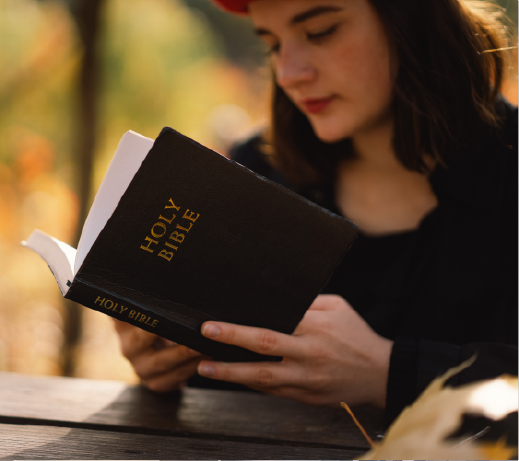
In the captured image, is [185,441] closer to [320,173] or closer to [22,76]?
[320,173]

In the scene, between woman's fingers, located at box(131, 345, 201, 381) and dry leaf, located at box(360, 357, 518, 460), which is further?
woman's fingers, located at box(131, 345, 201, 381)

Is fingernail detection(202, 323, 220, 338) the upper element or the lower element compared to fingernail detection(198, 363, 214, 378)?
upper

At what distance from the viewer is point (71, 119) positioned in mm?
2408

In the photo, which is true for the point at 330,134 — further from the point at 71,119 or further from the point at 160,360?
the point at 71,119

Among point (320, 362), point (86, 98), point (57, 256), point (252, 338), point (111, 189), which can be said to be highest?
point (111, 189)

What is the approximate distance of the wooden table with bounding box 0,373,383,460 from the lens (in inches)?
23.5

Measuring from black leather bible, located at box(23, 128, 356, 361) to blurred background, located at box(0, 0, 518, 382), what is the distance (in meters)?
1.20

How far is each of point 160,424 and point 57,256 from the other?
0.32 meters

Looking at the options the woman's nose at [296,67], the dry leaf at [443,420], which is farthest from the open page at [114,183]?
the woman's nose at [296,67]

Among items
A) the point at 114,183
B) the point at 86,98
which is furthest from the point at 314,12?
the point at 86,98

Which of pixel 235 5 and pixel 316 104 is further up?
pixel 235 5

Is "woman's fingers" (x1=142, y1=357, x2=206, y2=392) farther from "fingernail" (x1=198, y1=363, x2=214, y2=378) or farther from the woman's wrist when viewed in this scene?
the woman's wrist

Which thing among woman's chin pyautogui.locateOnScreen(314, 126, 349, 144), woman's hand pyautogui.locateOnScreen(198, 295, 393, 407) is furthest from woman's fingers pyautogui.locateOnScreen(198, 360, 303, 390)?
woman's chin pyautogui.locateOnScreen(314, 126, 349, 144)

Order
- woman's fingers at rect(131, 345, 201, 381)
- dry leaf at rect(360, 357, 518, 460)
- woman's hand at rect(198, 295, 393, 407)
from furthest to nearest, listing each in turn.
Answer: woman's fingers at rect(131, 345, 201, 381), woman's hand at rect(198, 295, 393, 407), dry leaf at rect(360, 357, 518, 460)
